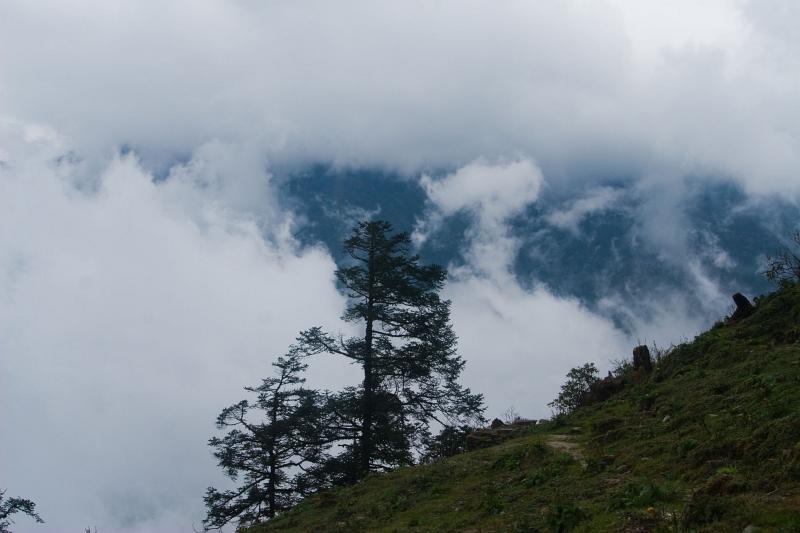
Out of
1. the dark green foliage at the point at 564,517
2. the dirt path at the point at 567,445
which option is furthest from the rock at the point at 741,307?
the dark green foliage at the point at 564,517

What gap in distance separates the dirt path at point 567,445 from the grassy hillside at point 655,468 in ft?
0.22

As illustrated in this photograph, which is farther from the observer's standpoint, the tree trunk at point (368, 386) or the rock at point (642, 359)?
the tree trunk at point (368, 386)

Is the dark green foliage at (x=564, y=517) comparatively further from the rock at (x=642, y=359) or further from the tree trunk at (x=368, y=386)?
the tree trunk at (x=368, y=386)

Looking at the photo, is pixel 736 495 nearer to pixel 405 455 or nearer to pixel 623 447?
pixel 623 447

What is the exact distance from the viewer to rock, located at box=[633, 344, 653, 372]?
23625 mm

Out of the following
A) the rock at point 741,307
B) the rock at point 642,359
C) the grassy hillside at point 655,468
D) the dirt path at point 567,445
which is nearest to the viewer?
the grassy hillside at point 655,468

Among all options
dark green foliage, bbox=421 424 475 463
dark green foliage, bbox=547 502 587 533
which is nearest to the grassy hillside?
dark green foliage, bbox=547 502 587 533

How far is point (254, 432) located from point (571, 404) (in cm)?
1556

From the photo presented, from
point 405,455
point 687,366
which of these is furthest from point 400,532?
point 405,455

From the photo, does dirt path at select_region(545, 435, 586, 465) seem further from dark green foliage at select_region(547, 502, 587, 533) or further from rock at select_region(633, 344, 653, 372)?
rock at select_region(633, 344, 653, 372)

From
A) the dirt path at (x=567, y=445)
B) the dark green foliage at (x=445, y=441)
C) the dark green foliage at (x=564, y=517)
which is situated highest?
the dark green foliage at (x=445, y=441)

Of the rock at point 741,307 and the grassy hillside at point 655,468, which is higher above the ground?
the rock at point 741,307

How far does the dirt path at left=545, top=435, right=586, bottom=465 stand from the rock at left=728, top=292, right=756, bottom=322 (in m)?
8.88

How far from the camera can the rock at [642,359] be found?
2362 cm
